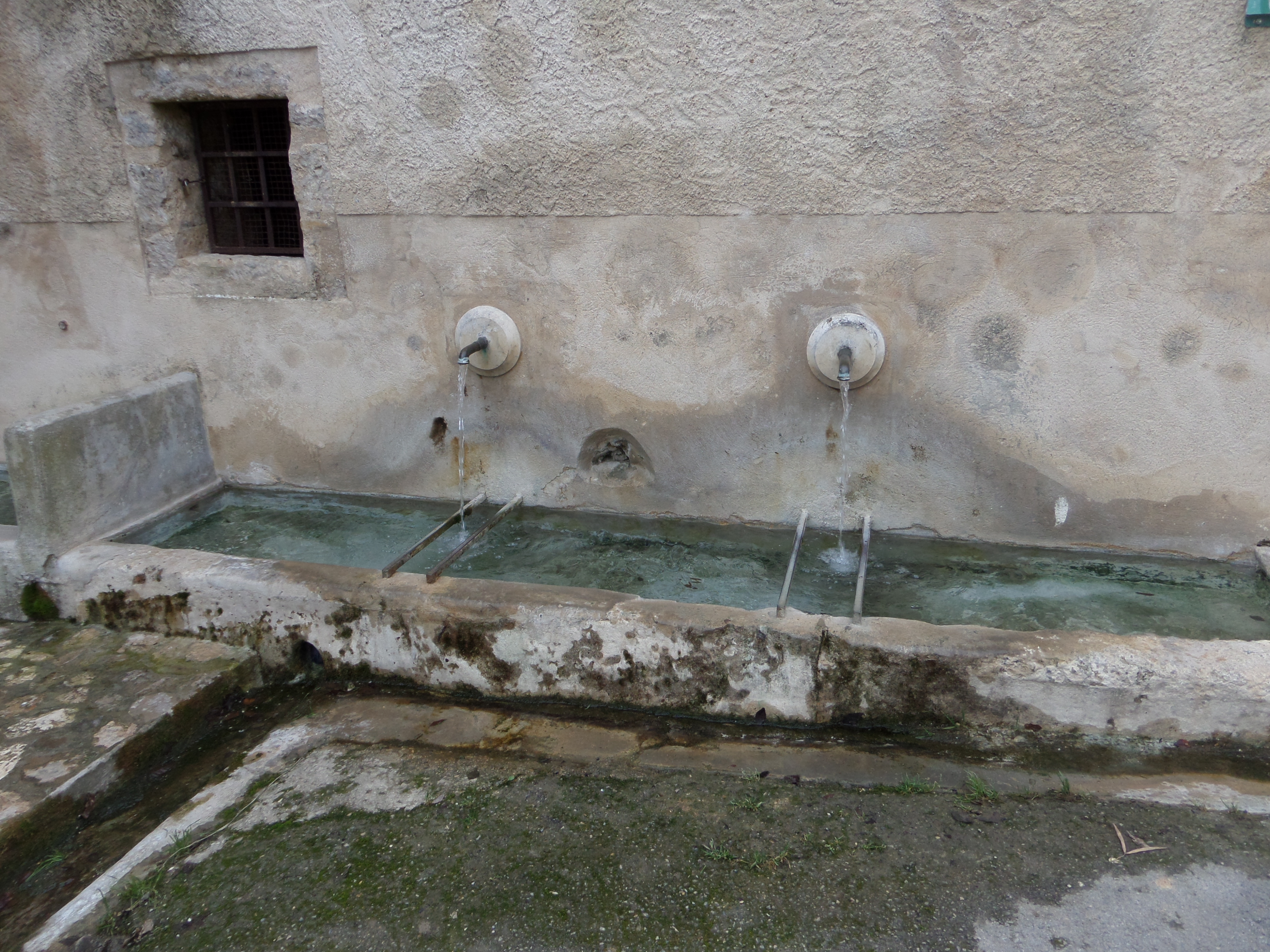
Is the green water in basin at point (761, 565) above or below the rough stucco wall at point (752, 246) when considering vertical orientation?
below

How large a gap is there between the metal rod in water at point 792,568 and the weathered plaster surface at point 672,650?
63 mm

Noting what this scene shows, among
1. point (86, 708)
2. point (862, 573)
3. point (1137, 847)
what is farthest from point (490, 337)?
point (1137, 847)

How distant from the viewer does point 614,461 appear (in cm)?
394

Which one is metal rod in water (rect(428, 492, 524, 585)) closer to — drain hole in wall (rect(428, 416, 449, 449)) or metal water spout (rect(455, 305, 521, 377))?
drain hole in wall (rect(428, 416, 449, 449))

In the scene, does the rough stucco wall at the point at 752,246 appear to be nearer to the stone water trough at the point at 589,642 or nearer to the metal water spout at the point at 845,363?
the metal water spout at the point at 845,363

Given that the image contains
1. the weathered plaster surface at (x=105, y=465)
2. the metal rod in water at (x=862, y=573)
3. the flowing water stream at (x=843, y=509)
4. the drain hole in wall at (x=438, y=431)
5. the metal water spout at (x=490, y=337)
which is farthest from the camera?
the drain hole in wall at (x=438, y=431)

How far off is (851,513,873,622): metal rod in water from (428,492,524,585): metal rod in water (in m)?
1.40

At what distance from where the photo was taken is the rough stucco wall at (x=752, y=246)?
301 centimetres

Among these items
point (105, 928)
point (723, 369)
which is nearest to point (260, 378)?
point (723, 369)

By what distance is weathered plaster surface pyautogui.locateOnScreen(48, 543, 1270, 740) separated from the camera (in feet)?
7.70

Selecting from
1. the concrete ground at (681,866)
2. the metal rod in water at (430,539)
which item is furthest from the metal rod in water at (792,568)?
the metal rod in water at (430,539)

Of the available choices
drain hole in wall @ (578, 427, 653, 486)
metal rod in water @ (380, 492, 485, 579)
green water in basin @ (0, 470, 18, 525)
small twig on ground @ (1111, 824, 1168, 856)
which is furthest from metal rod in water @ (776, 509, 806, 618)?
green water in basin @ (0, 470, 18, 525)

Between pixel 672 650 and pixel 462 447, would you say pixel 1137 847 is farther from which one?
pixel 462 447

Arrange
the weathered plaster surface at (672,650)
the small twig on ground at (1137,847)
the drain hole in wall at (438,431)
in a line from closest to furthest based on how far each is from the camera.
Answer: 1. the small twig on ground at (1137,847)
2. the weathered plaster surface at (672,650)
3. the drain hole in wall at (438,431)
